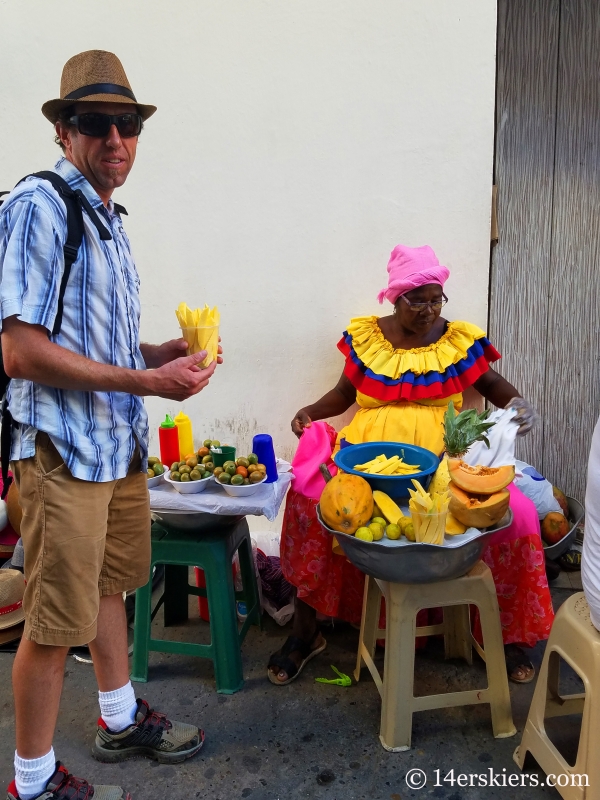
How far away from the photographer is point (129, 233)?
135 inches

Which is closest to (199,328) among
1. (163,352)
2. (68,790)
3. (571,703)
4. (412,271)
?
(163,352)

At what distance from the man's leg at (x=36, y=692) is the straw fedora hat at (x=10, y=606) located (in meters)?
1.24

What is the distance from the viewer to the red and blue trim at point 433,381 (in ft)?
9.23

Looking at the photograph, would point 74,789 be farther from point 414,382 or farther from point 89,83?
point 89,83

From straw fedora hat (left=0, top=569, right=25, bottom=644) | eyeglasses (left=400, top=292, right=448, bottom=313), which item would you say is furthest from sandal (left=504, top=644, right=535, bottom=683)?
straw fedora hat (left=0, top=569, right=25, bottom=644)

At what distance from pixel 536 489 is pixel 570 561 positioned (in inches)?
22.7

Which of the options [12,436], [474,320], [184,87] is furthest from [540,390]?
[12,436]

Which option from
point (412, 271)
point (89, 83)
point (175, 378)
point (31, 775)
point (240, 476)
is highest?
point (89, 83)

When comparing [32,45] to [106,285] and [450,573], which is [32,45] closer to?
[106,285]

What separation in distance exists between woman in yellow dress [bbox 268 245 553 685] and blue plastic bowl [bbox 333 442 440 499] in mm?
348

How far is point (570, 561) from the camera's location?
11.3ft

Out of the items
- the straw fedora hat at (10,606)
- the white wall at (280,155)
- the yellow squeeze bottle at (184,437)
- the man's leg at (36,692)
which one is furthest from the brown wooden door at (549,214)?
the straw fedora hat at (10,606)

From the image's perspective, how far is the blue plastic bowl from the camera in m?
2.20

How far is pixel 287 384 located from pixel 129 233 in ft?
4.19
